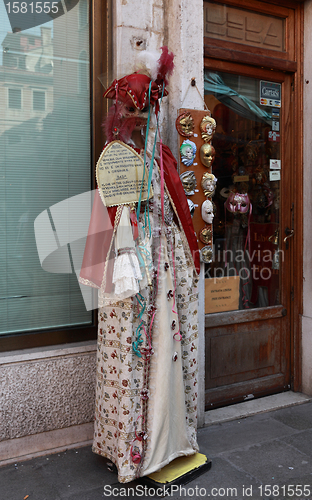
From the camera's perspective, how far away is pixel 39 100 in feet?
9.64

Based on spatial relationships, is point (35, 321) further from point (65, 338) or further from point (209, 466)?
point (209, 466)

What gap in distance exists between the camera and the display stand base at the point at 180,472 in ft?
8.22

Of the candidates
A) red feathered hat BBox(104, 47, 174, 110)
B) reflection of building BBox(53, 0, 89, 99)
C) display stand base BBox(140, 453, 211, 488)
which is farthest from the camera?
reflection of building BBox(53, 0, 89, 99)

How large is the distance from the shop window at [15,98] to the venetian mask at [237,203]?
1803 millimetres

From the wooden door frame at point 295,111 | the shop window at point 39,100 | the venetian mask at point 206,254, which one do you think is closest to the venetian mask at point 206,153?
the venetian mask at point 206,254

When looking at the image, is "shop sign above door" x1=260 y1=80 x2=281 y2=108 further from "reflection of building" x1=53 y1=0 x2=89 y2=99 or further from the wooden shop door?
"reflection of building" x1=53 y1=0 x2=89 y2=99

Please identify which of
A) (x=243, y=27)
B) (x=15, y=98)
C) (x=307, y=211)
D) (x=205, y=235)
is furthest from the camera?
(x=307, y=211)

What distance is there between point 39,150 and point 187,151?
0.99 metres

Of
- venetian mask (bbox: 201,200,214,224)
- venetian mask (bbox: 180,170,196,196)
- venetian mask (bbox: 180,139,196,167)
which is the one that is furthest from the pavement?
venetian mask (bbox: 180,139,196,167)

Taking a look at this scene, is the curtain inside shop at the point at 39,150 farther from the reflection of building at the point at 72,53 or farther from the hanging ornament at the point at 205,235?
the hanging ornament at the point at 205,235

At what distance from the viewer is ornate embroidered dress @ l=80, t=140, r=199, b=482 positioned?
7.93ft

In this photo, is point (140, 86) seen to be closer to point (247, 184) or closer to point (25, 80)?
point (25, 80)

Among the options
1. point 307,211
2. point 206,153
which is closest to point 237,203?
point 307,211

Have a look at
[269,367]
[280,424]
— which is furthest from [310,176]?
[280,424]
